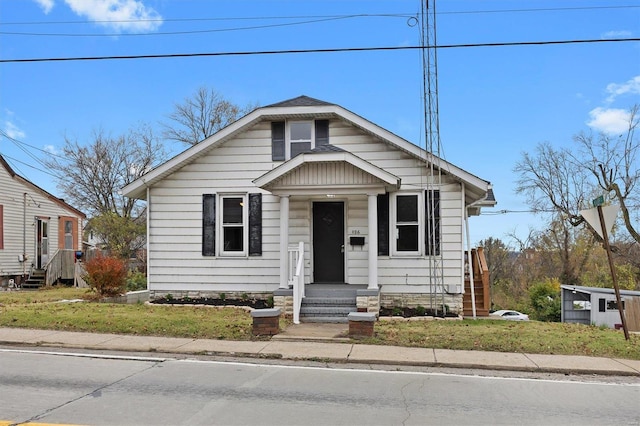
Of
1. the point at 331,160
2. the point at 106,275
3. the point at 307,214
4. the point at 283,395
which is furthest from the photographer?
the point at 106,275

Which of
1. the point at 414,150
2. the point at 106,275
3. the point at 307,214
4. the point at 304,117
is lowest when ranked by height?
the point at 106,275

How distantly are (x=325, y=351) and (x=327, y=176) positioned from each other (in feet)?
16.4

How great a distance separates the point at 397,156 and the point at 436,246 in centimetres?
260

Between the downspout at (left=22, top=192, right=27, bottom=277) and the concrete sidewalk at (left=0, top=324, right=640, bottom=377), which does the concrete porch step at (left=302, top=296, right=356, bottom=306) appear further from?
the downspout at (left=22, top=192, right=27, bottom=277)

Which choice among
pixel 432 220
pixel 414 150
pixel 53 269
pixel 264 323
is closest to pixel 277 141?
pixel 414 150

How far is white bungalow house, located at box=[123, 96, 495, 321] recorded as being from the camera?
12.7 metres

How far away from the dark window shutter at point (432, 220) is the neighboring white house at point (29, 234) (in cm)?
1858

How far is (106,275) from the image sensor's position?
1474cm

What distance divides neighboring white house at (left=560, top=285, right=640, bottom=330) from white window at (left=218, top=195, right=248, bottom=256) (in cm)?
1346

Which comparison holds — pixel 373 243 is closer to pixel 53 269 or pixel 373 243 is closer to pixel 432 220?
pixel 432 220

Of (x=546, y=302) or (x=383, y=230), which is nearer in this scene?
(x=383, y=230)

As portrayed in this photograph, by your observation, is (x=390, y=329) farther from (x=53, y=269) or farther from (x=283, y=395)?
(x=53, y=269)

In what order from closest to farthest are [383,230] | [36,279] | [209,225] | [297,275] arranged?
[297,275] → [383,230] → [209,225] → [36,279]

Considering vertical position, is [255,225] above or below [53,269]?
above
